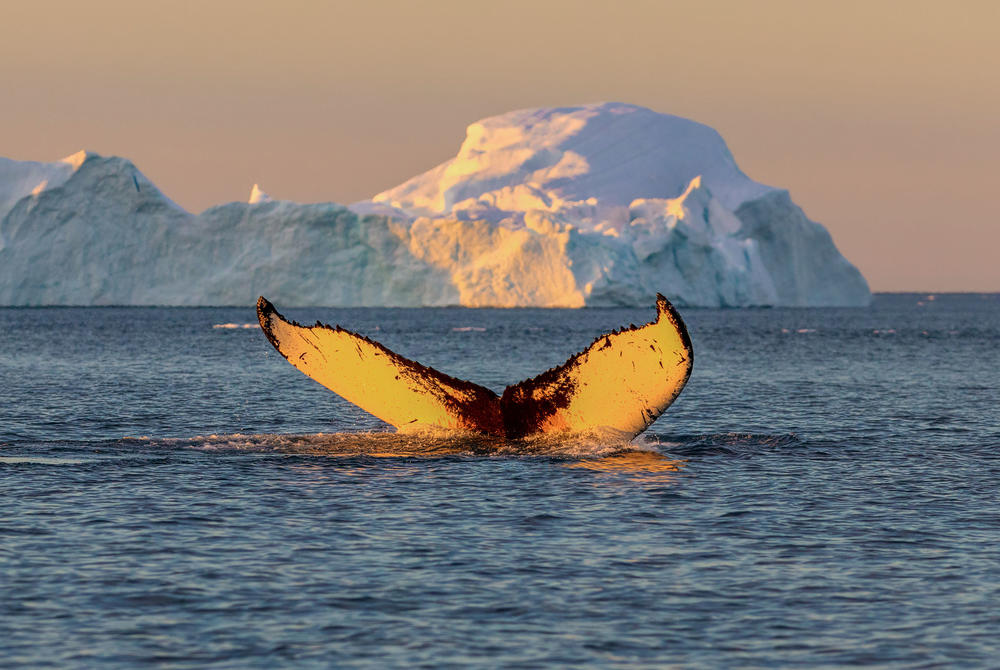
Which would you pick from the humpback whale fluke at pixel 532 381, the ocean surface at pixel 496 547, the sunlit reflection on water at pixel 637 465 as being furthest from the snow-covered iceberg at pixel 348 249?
the humpback whale fluke at pixel 532 381

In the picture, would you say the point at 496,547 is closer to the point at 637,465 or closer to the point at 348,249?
the point at 637,465

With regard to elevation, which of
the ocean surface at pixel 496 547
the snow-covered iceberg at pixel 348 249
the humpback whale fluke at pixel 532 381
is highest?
the snow-covered iceberg at pixel 348 249

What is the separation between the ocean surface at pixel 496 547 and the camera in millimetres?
8336

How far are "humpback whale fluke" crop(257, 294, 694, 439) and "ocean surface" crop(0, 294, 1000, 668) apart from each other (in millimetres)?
761

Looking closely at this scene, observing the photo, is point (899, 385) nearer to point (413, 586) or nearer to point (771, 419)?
point (771, 419)

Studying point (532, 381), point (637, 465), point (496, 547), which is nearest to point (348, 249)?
point (637, 465)

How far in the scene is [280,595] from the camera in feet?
31.0

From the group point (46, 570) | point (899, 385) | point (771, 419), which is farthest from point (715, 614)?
point (899, 385)

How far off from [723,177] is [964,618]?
109994mm

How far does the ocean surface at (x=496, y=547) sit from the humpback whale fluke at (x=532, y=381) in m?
0.76

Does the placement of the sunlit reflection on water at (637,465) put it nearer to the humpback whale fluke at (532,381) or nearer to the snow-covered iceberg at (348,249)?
the humpback whale fluke at (532,381)

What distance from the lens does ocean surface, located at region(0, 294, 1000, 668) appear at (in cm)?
834

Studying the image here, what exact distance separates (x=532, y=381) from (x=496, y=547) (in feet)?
9.32

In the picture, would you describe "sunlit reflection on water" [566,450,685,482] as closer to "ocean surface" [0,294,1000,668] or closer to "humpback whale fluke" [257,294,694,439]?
"ocean surface" [0,294,1000,668]
